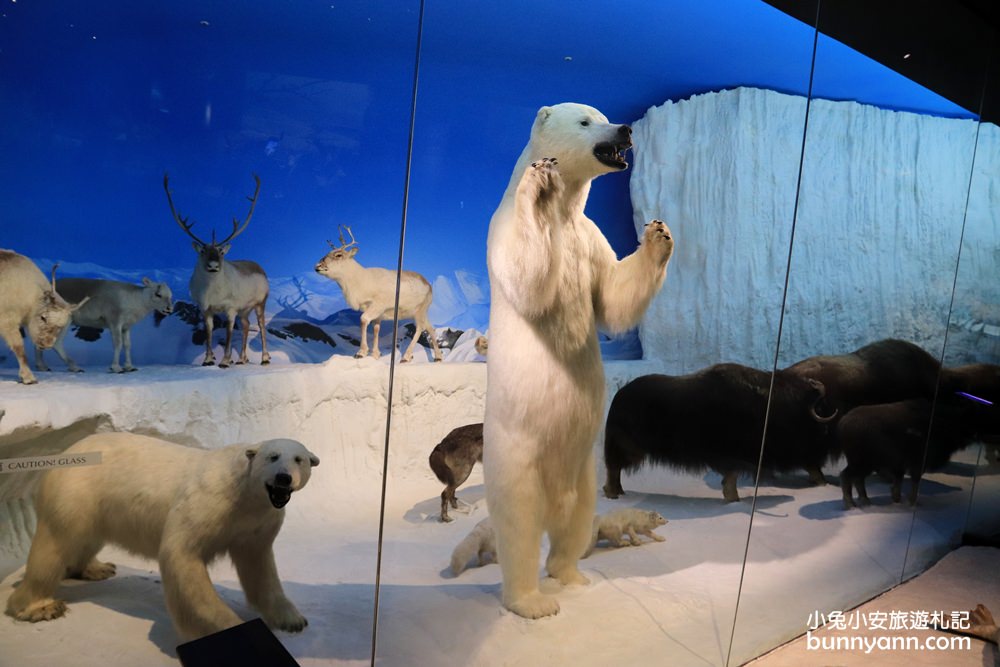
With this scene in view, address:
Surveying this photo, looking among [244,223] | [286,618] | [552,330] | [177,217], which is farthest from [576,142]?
[286,618]

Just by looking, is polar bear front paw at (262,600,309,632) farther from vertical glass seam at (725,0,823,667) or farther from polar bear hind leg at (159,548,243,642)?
vertical glass seam at (725,0,823,667)

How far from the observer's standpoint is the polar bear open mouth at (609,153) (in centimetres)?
159

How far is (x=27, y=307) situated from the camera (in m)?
1.32

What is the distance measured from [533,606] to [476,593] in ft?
0.50

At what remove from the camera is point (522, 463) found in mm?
1685

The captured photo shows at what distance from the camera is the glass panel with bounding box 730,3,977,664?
2.28 m

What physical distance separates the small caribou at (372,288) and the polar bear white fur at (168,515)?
340 mm

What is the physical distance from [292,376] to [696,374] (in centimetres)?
122

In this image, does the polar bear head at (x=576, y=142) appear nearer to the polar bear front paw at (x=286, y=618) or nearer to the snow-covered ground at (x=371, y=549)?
the snow-covered ground at (x=371, y=549)

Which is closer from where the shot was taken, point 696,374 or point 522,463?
point 522,463

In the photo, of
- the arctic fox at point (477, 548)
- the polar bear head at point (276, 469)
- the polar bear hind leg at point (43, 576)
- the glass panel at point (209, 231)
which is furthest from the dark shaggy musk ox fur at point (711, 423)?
the polar bear hind leg at point (43, 576)

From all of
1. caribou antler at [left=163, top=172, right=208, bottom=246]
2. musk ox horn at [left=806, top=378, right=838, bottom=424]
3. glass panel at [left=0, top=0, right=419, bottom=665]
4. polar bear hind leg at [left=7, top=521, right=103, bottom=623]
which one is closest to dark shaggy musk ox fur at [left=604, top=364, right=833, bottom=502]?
musk ox horn at [left=806, top=378, right=838, bottom=424]

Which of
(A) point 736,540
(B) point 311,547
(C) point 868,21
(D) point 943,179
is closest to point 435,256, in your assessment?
(B) point 311,547

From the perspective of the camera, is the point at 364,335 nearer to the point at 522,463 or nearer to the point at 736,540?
the point at 522,463
